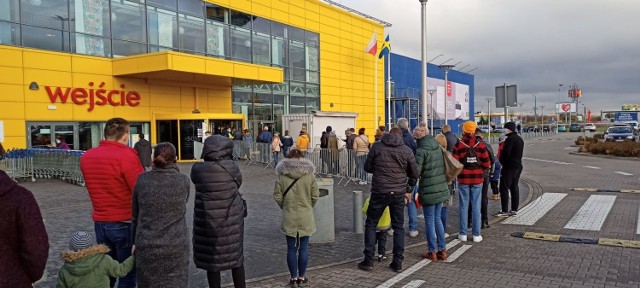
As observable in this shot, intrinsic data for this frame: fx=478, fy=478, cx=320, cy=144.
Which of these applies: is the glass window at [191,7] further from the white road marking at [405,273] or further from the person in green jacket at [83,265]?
the person in green jacket at [83,265]

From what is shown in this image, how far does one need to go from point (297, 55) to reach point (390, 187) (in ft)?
90.9

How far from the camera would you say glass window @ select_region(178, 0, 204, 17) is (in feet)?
80.5

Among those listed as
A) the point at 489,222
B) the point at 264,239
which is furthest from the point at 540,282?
the point at 264,239

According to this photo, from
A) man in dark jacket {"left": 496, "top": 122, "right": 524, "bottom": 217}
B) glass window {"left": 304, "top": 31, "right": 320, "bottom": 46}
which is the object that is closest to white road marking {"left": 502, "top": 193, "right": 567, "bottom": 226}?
man in dark jacket {"left": 496, "top": 122, "right": 524, "bottom": 217}

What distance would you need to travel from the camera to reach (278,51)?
31.1 meters

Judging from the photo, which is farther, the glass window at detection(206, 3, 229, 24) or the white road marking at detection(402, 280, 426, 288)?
the glass window at detection(206, 3, 229, 24)

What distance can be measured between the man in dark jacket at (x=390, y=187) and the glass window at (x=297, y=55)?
26.8 m

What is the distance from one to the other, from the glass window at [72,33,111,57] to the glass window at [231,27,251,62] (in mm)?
7727

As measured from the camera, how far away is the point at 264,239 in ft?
25.2

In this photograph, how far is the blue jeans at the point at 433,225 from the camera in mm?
6367

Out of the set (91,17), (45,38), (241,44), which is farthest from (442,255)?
(241,44)

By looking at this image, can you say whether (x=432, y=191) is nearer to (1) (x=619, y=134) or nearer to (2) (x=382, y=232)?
(2) (x=382, y=232)

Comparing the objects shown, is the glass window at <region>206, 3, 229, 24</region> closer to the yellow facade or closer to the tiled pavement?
the yellow facade

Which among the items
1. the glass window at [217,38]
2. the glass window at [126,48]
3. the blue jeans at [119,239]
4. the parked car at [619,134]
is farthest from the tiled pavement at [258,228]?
the parked car at [619,134]
